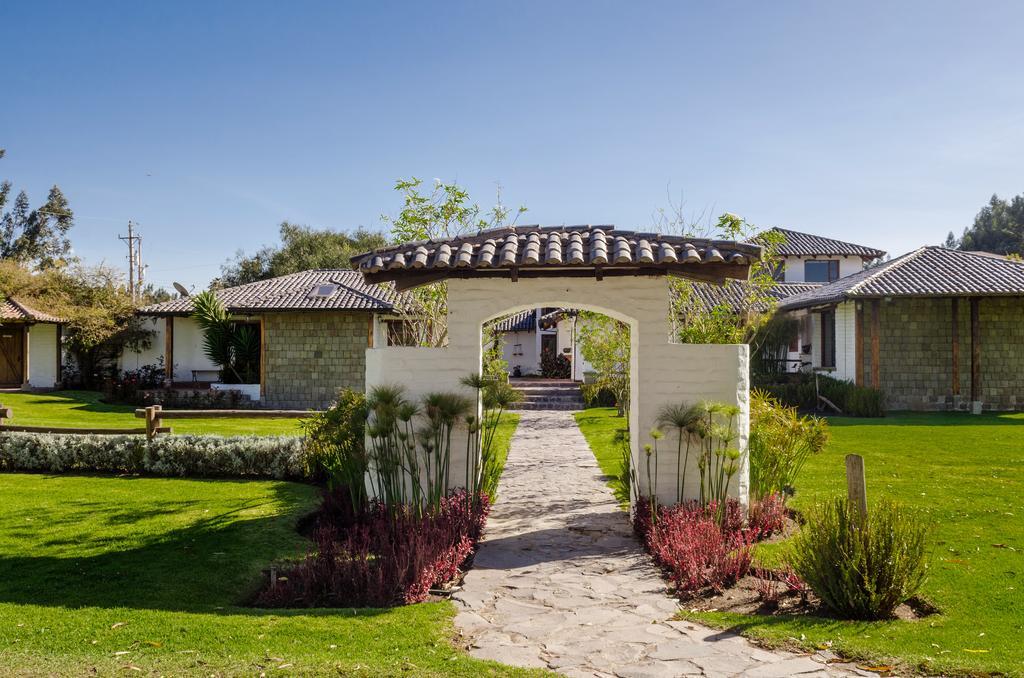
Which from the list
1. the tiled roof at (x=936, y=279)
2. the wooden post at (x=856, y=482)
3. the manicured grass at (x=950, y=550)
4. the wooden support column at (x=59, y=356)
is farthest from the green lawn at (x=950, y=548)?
the wooden support column at (x=59, y=356)

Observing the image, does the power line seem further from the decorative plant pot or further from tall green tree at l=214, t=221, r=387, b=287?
the decorative plant pot

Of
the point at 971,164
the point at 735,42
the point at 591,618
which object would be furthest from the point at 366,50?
the point at 971,164

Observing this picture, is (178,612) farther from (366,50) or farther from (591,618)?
(366,50)

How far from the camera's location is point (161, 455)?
10.9 m

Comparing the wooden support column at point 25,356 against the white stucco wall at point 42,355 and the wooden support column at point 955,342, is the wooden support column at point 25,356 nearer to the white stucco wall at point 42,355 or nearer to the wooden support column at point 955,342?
the white stucco wall at point 42,355

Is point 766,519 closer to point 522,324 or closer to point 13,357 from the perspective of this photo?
point 522,324

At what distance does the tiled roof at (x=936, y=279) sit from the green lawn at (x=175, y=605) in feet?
51.9

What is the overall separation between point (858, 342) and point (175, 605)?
18.2m

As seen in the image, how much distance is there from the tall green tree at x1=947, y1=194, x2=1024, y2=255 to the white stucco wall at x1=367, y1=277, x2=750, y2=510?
179 feet

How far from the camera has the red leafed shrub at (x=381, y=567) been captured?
18.0ft

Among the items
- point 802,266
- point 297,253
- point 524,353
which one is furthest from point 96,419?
point 802,266

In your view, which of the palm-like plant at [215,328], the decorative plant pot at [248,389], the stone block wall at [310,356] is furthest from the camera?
the decorative plant pot at [248,389]

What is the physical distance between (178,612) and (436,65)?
1112 centimetres

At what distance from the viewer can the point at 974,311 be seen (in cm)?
1898
